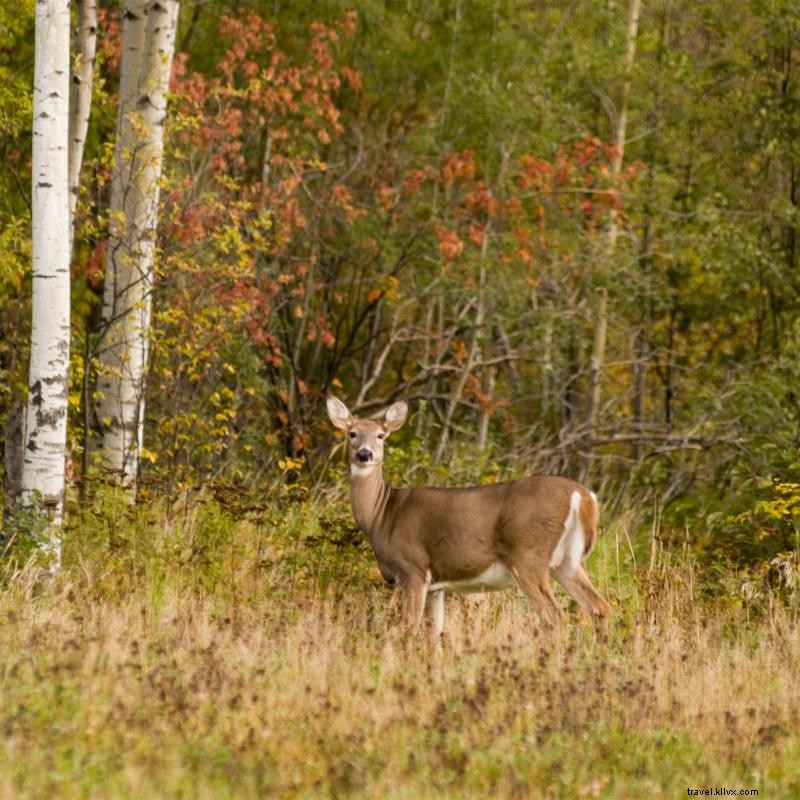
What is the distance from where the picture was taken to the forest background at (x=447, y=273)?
10.7 m

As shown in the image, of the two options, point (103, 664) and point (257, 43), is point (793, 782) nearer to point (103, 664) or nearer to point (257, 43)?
point (103, 664)

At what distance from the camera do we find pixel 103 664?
257 inches

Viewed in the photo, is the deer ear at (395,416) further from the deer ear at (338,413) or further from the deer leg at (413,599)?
the deer leg at (413,599)

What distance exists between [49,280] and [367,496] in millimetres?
2193

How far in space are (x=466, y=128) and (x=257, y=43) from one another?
8.15 ft

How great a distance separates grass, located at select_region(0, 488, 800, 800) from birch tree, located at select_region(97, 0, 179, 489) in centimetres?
210

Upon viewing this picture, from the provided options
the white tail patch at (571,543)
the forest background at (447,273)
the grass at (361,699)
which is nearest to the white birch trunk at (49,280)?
the forest background at (447,273)

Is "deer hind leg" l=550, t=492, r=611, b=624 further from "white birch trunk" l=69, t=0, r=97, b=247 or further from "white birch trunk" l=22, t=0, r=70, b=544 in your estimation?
"white birch trunk" l=69, t=0, r=97, b=247

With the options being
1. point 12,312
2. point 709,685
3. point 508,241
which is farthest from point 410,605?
point 508,241

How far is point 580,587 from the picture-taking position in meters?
9.02

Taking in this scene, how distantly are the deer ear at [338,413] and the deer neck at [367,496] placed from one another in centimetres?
32

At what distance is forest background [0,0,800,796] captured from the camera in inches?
420

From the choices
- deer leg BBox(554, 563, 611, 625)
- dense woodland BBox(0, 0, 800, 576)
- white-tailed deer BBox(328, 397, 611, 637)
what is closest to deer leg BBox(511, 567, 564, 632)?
white-tailed deer BBox(328, 397, 611, 637)

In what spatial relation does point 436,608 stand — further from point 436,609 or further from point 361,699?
point 361,699
